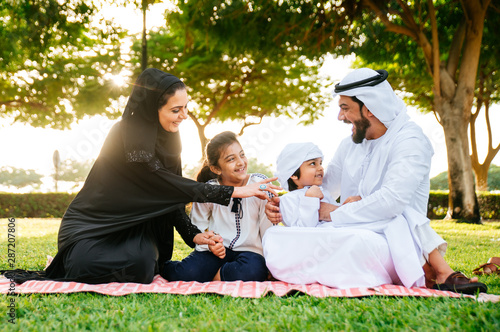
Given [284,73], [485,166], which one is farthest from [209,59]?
[485,166]

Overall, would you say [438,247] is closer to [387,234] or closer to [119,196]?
[387,234]

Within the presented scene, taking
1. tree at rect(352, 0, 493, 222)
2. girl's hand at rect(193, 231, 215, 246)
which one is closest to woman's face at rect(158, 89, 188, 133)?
girl's hand at rect(193, 231, 215, 246)

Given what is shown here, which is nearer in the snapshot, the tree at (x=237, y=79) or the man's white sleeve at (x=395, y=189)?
the man's white sleeve at (x=395, y=189)

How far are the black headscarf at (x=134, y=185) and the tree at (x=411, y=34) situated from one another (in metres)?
7.86

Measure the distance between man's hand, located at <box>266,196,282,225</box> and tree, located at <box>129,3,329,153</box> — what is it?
389 inches

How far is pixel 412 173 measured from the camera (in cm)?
345

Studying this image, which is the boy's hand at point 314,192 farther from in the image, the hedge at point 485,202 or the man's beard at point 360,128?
the hedge at point 485,202

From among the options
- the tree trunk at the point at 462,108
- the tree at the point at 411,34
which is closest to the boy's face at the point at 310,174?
the tree at the point at 411,34

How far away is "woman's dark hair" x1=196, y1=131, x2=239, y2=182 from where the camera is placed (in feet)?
13.7

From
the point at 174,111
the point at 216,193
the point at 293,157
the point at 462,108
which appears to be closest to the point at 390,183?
the point at 293,157

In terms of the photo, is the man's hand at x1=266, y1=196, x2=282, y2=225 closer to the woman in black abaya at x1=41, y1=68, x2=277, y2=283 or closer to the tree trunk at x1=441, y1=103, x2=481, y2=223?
the woman in black abaya at x1=41, y1=68, x2=277, y2=283

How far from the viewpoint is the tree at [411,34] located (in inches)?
442

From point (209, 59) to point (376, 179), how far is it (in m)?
12.4

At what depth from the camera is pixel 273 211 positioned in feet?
13.0
